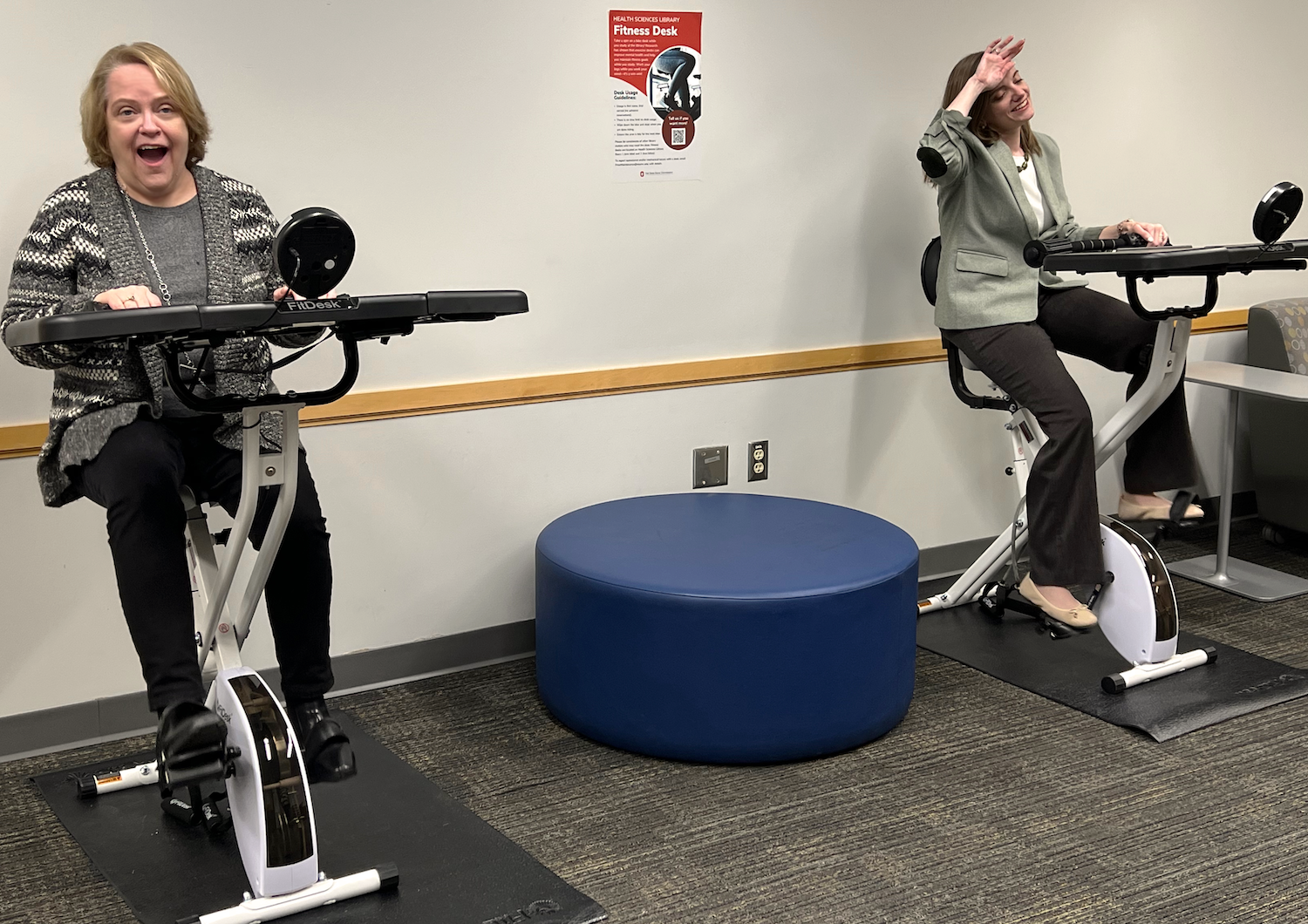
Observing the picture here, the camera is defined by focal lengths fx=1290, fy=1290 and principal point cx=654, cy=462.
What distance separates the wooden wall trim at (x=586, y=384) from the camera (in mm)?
3189

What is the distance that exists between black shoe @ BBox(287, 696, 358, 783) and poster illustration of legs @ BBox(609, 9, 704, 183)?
1.74 metres

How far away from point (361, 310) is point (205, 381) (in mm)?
413

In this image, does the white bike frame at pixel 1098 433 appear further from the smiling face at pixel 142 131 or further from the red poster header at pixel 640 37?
the smiling face at pixel 142 131

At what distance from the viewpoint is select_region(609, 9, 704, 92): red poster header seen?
3424 millimetres

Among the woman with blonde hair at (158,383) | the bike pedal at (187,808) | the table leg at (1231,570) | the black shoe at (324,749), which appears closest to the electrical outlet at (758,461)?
the table leg at (1231,570)

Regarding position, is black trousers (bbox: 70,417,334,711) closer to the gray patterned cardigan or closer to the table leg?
the gray patterned cardigan

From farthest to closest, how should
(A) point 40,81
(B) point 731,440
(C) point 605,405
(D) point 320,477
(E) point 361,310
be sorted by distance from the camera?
1. (B) point 731,440
2. (C) point 605,405
3. (D) point 320,477
4. (A) point 40,81
5. (E) point 361,310

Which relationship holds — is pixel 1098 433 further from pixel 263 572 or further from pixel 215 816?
pixel 215 816

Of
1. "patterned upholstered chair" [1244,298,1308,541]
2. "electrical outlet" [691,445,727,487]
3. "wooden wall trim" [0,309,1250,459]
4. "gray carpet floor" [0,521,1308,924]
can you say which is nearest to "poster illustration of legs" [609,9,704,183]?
"wooden wall trim" [0,309,1250,459]

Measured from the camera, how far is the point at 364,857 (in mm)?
2480

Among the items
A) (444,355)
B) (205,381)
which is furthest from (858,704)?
(205,381)

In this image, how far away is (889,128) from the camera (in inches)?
153

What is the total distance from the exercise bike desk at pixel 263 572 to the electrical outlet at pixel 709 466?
5.31ft

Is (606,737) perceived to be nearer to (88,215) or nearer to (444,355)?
(444,355)
